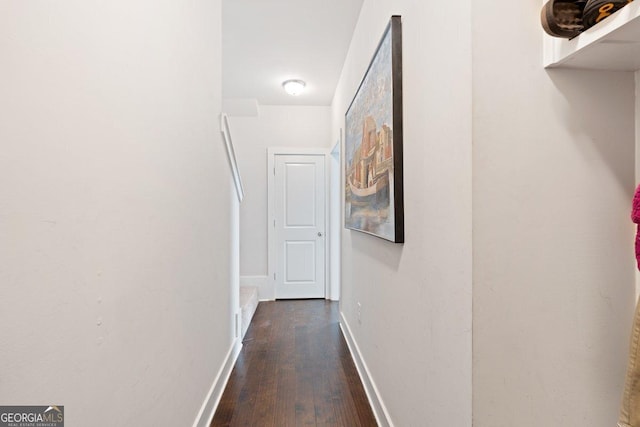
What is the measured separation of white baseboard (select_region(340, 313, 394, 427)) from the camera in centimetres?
169

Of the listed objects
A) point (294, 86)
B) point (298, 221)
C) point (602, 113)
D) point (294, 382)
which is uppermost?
point (294, 86)

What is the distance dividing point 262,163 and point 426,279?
3.47 meters

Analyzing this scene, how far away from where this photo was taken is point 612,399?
908mm

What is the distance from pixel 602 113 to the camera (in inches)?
34.9

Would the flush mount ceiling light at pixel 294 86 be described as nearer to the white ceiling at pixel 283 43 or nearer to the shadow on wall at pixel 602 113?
the white ceiling at pixel 283 43

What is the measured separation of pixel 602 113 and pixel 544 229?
1.14ft

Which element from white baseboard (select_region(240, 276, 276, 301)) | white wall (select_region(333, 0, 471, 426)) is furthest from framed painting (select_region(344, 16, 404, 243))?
white baseboard (select_region(240, 276, 276, 301))

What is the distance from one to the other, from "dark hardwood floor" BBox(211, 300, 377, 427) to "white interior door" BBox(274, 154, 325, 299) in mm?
986

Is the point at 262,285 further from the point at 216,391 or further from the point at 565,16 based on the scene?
the point at 565,16

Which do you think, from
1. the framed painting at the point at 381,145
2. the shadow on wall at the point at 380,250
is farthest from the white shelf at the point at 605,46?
the shadow on wall at the point at 380,250

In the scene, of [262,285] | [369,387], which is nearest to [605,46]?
[369,387]

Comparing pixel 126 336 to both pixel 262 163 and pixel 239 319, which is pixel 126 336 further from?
pixel 262 163

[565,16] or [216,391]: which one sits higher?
[565,16]

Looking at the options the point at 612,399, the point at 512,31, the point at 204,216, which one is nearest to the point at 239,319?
the point at 204,216
